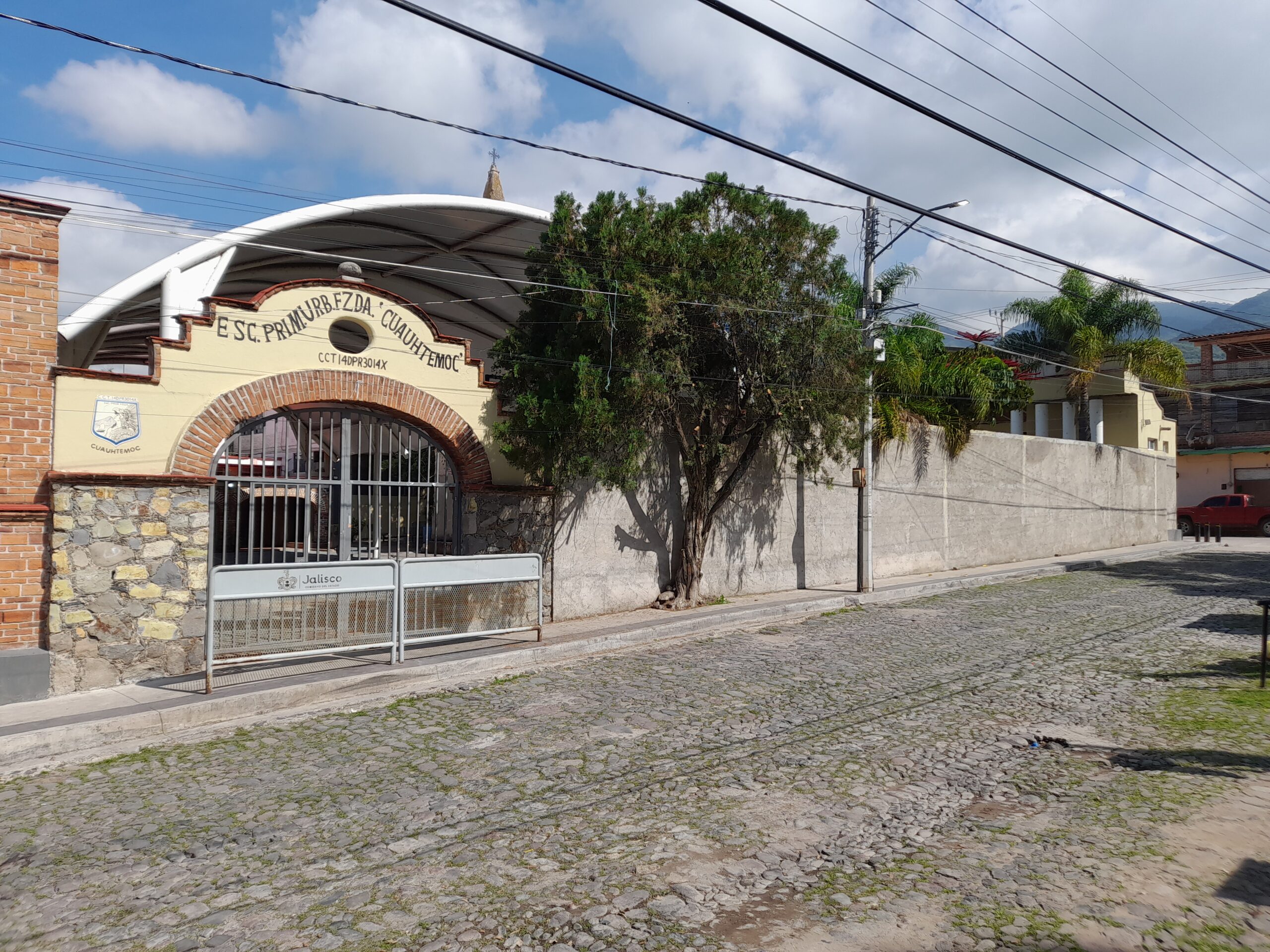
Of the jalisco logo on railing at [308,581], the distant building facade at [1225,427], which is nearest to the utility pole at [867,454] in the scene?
the jalisco logo on railing at [308,581]

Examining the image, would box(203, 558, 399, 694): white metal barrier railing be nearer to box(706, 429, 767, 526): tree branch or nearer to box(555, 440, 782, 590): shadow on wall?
box(555, 440, 782, 590): shadow on wall

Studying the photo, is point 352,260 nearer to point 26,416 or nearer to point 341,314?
point 341,314

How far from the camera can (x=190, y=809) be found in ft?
18.5

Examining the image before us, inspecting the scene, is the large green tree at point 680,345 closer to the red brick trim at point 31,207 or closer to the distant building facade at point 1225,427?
the red brick trim at point 31,207

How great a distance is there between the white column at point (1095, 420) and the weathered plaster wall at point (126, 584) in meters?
28.6

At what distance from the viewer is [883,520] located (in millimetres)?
19375

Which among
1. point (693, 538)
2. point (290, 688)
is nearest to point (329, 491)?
point (290, 688)

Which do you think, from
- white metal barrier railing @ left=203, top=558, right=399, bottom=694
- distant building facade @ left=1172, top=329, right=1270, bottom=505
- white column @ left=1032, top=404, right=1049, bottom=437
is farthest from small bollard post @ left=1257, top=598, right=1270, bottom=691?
distant building facade @ left=1172, top=329, right=1270, bottom=505

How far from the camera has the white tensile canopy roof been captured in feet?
42.0

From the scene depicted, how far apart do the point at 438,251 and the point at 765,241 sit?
6.87m

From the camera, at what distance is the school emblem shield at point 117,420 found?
29.7ft

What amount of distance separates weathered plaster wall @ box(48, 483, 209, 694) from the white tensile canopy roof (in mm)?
2909

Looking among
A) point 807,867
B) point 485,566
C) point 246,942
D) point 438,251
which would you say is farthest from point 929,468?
point 246,942

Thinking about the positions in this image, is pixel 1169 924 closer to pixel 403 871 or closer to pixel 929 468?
pixel 403 871
